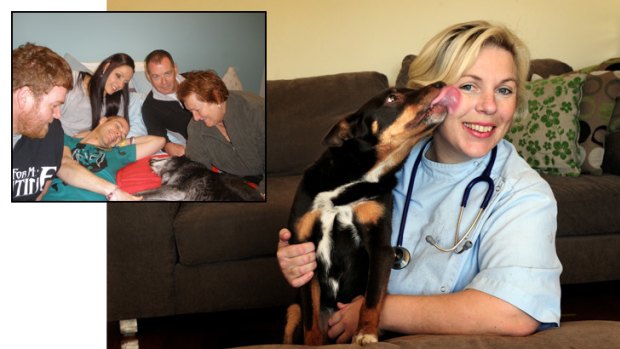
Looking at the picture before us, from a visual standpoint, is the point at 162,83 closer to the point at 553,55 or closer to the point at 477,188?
the point at 477,188

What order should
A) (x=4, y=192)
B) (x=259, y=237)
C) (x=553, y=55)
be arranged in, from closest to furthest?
(x=4, y=192) < (x=259, y=237) < (x=553, y=55)

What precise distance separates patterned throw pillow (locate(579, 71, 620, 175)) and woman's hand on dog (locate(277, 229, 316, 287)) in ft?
7.24

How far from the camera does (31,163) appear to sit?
750 millimetres

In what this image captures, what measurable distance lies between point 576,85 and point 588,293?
102 centimetres

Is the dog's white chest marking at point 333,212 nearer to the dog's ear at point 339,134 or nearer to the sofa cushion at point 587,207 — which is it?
the dog's ear at point 339,134

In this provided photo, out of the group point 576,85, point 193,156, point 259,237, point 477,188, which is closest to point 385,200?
point 477,188

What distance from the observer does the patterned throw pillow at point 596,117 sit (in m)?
3.29

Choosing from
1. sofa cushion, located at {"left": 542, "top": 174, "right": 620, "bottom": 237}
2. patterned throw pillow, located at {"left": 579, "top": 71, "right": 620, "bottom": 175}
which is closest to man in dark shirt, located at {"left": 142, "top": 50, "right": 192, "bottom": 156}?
sofa cushion, located at {"left": 542, "top": 174, "right": 620, "bottom": 237}

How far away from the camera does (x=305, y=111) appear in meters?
3.33

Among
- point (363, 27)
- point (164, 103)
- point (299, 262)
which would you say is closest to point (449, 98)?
point (299, 262)

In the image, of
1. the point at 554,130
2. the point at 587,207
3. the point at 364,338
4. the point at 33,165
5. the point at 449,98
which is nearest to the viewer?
the point at 33,165

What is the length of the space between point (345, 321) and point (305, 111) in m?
1.89

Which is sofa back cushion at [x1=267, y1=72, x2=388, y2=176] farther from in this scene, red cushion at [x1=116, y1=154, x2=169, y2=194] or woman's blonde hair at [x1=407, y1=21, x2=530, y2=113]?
red cushion at [x1=116, y1=154, x2=169, y2=194]

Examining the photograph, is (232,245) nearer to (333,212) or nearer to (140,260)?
(140,260)
